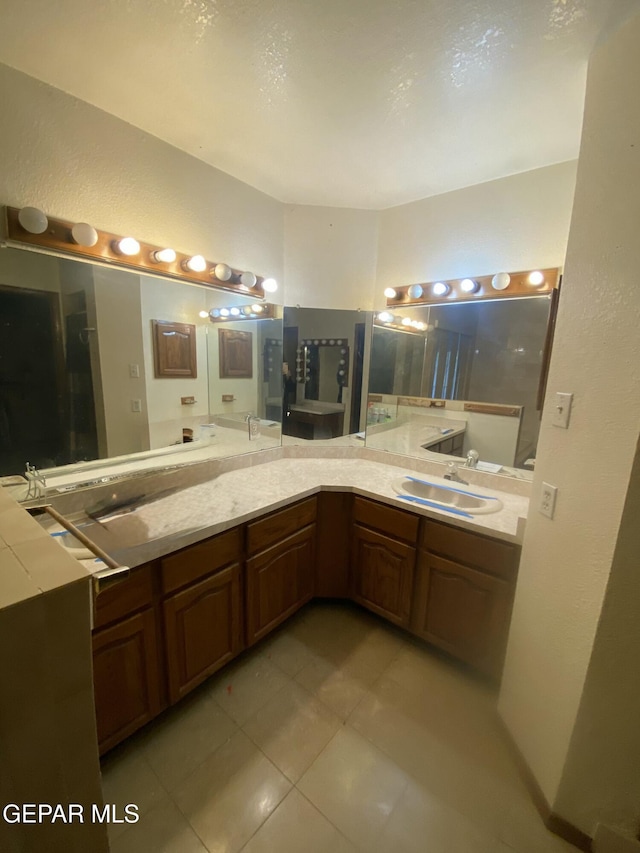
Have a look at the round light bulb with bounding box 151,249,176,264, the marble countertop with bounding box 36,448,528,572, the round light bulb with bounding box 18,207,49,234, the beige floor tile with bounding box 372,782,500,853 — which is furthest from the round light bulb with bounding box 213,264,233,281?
the beige floor tile with bounding box 372,782,500,853

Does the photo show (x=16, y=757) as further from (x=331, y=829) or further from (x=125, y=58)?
(x=125, y=58)

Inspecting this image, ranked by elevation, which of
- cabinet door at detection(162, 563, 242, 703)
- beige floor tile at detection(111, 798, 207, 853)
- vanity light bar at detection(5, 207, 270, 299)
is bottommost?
beige floor tile at detection(111, 798, 207, 853)

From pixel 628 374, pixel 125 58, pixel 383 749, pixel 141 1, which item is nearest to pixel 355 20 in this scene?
pixel 141 1

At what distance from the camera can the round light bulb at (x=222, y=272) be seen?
72.4 inches

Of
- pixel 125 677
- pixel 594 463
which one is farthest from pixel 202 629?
pixel 594 463

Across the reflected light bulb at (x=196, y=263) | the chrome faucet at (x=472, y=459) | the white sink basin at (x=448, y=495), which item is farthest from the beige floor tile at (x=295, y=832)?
the reflected light bulb at (x=196, y=263)

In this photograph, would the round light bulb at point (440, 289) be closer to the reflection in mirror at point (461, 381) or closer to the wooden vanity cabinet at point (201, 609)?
the reflection in mirror at point (461, 381)

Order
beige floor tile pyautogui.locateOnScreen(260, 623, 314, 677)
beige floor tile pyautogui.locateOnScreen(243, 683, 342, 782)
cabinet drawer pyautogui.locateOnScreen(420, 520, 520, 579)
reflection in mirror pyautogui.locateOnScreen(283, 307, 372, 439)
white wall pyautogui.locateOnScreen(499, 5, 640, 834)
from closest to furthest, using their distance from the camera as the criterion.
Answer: white wall pyautogui.locateOnScreen(499, 5, 640, 834) → beige floor tile pyautogui.locateOnScreen(243, 683, 342, 782) → cabinet drawer pyautogui.locateOnScreen(420, 520, 520, 579) → beige floor tile pyautogui.locateOnScreen(260, 623, 314, 677) → reflection in mirror pyautogui.locateOnScreen(283, 307, 372, 439)

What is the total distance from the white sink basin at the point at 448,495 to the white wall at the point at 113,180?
1606 millimetres

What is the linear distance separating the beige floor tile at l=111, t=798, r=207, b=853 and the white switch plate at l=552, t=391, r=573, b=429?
176cm

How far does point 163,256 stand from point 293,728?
2148mm

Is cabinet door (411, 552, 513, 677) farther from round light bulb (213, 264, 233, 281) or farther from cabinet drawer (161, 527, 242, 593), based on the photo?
round light bulb (213, 264, 233, 281)

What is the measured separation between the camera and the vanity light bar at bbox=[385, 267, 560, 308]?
1.70m

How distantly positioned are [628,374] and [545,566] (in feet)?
2.29
